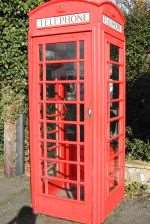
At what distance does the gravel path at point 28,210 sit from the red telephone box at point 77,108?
13cm

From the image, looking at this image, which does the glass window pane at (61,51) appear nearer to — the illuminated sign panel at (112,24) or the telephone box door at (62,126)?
the telephone box door at (62,126)

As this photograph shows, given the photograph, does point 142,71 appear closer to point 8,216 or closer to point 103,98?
point 103,98

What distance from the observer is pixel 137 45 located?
8.38 meters

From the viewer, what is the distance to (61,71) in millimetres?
5445

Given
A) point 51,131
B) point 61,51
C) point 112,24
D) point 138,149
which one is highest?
point 112,24

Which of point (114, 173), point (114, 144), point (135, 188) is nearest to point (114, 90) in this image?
point (114, 144)

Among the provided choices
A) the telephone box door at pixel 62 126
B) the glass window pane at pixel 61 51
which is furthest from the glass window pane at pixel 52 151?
the glass window pane at pixel 61 51

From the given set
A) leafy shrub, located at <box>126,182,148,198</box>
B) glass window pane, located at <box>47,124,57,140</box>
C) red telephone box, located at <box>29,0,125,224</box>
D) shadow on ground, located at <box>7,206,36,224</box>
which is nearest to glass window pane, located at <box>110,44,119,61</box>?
red telephone box, located at <box>29,0,125,224</box>

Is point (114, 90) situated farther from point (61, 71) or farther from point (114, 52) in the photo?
point (61, 71)

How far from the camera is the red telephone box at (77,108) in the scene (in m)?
5.08

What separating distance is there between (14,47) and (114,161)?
263cm

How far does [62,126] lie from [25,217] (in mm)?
1283

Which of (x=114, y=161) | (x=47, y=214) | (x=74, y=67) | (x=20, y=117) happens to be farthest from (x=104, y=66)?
(x=20, y=117)

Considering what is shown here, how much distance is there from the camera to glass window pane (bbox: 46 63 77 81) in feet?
17.4
